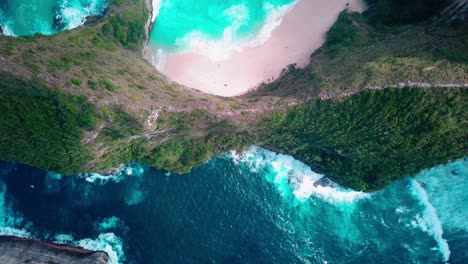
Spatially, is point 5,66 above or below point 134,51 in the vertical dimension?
below

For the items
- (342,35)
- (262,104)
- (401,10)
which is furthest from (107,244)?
(401,10)

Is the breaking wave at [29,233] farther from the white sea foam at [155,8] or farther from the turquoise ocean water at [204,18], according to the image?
the white sea foam at [155,8]

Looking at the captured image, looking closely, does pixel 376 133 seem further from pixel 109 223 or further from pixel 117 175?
pixel 109 223

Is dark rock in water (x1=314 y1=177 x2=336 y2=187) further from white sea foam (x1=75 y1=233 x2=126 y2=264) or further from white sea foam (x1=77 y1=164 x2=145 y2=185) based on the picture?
white sea foam (x1=75 y1=233 x2=126 y2=264)

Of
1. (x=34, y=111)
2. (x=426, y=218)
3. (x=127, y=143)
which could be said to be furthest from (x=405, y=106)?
(x=34, y=111)

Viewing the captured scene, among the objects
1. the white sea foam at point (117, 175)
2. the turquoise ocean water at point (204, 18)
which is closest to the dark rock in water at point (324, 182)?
the turquoise ocean water at point (204, 18)

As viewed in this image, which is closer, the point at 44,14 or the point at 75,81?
the point at 75,81

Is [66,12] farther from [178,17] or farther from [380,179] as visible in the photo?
[380,179]
